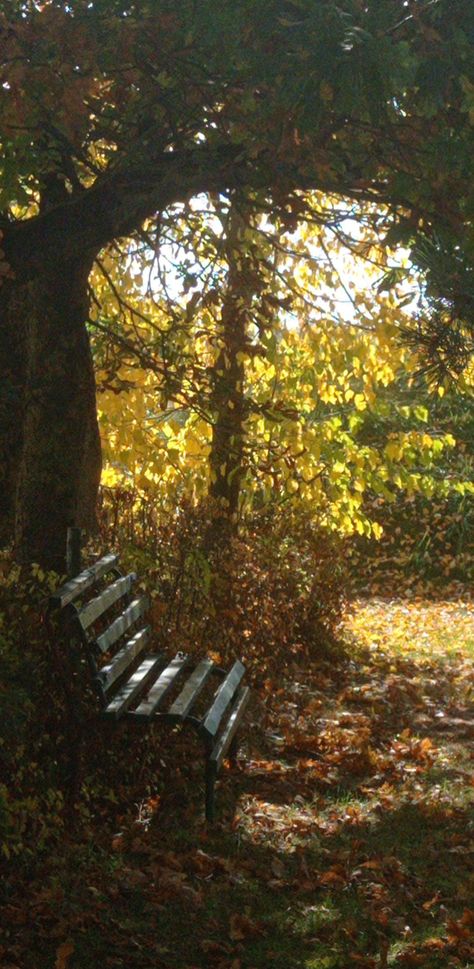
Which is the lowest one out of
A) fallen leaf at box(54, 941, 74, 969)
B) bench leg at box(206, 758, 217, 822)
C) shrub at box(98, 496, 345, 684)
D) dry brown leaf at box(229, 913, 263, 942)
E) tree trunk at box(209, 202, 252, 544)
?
fallen leaf at box(54, 941, 74, 969)

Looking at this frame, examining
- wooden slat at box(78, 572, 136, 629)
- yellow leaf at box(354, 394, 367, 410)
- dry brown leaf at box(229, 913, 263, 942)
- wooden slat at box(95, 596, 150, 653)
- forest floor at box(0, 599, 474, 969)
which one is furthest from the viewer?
yellow leaf at box(354, 394, 367, 410)

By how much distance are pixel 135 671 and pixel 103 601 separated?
57 centimetres

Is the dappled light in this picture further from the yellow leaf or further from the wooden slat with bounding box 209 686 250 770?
the yellow leaf

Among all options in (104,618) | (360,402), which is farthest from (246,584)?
(104,618)

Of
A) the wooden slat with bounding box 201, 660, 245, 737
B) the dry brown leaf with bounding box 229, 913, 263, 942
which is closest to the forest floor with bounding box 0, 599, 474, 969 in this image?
the dry brown leaf with bounding box 229, 913, 263, 942

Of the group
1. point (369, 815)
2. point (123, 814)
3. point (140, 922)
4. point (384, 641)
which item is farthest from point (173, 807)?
point (384, 641)

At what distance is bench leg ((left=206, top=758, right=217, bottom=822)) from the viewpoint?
553 cm

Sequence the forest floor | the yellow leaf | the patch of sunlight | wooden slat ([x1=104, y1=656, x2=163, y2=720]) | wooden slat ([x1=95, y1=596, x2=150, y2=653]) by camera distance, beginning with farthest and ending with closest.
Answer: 1. the patch of sunlight
2. the yellow leaf
3. wooden slat ([x1=95, y1=596, x2=150, y2=653])
4. wooden slat ([x1=104, y1=656, x2=163, y2=720])
5. the forest floor

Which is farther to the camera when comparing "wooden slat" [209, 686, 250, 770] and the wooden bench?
"wooden slat" [209, 686, 250, 770]

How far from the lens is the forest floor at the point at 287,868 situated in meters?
4.39

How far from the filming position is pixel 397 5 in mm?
5309

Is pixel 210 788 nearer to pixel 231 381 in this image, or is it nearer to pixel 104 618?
pixel 104 618

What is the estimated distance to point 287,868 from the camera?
5387 mm

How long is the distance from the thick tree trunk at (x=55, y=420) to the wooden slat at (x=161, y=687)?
1050 millimetres
